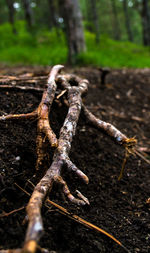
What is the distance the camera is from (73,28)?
269 inches

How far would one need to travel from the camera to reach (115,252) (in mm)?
1216

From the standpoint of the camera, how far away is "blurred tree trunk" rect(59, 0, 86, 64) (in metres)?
6.69

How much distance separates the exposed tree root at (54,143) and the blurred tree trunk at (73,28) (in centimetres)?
487

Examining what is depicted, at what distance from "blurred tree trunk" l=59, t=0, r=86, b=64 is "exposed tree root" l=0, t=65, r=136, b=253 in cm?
487

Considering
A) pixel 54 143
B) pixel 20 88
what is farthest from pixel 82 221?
pixel 20 88

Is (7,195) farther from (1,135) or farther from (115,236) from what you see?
(115,236)

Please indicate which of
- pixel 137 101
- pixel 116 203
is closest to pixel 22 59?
pixel 137 101

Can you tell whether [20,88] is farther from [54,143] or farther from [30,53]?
[30,53]

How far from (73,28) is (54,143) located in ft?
20.4

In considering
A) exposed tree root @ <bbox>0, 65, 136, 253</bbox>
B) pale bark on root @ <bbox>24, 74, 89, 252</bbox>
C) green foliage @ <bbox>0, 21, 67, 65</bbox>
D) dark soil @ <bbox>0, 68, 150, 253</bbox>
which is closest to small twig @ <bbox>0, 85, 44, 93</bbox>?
dark soil @ <bbox>0, 68, 150, 253</bbox>

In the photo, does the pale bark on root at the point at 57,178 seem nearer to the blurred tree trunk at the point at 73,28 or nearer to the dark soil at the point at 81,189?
the dark soil at the point at 81,189

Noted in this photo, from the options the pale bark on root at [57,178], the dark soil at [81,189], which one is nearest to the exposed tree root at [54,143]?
the pale bark on root at [57,178]

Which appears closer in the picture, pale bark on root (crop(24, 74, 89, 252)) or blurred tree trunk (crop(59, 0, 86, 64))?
pale bark on root (crop(24, 74, 89, 252))

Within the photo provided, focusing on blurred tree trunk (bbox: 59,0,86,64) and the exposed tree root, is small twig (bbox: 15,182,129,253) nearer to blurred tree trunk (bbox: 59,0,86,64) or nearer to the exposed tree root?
the exposed tree root
